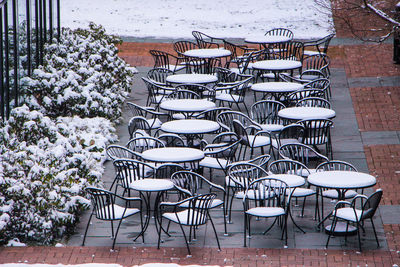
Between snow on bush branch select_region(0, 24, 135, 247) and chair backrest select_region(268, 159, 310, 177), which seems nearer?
snow on bush branch select_region(0, 24, 135, 247)

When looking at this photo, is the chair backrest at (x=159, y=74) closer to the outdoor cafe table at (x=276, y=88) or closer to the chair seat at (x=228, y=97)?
the chair seat at (x=228, y=97)

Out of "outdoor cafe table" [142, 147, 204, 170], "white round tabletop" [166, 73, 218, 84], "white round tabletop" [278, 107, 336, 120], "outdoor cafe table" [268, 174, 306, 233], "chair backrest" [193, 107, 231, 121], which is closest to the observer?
"outdoor cafe table" [268, 174, 306, 233]

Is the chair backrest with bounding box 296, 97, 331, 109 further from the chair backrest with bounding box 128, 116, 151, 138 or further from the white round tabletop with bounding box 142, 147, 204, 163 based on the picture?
the white round tabletop with bounding box 142, 147, 204, 163

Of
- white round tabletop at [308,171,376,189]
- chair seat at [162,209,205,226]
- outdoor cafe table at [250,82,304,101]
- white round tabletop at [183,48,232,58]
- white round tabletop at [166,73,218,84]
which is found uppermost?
white round tabletop at [183,48,232,58]

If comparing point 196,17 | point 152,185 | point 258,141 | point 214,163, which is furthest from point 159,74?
point 196,17

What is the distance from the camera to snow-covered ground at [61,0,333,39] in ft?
81.8

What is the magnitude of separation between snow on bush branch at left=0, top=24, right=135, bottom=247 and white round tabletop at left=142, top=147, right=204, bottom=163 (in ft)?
2.87

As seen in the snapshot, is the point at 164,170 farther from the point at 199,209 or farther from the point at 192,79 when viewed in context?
the point at 192,79

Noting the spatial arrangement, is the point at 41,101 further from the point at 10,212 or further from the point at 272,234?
the point at 272,234

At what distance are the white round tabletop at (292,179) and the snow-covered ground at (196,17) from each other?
14.6 metres

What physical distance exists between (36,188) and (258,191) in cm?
283

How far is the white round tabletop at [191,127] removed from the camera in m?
11.2

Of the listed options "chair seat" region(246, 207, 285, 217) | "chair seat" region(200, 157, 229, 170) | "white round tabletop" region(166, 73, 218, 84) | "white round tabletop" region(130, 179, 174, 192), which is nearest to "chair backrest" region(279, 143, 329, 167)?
"chair seat" region(200, 157, 229, 170)

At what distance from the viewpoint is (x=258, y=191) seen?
8969 millimetres
